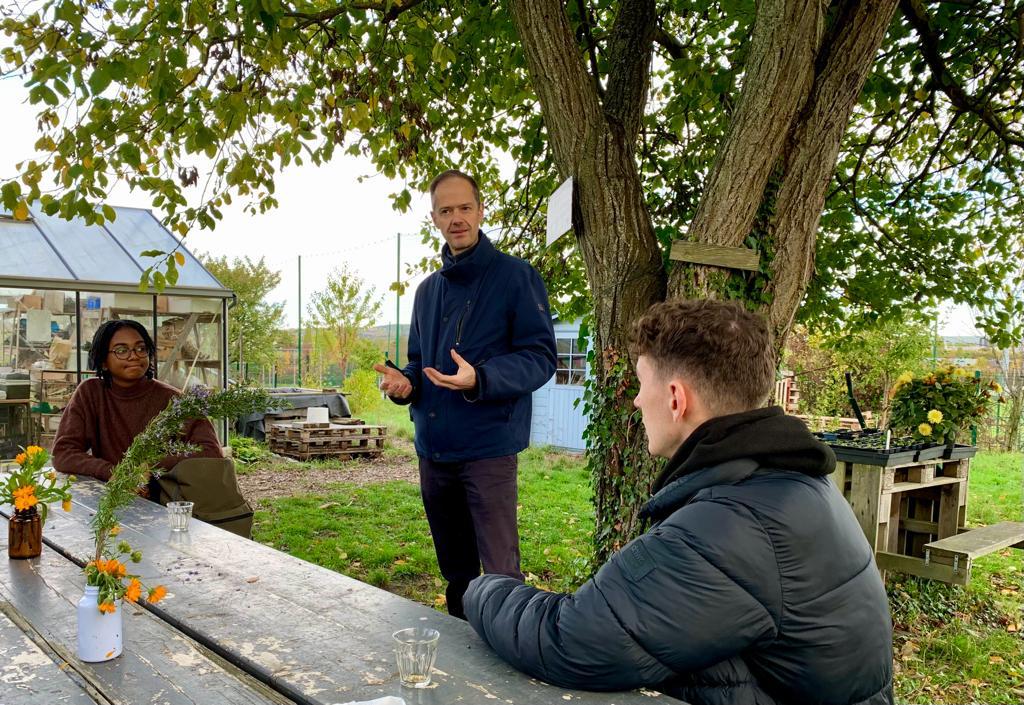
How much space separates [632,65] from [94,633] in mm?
3275

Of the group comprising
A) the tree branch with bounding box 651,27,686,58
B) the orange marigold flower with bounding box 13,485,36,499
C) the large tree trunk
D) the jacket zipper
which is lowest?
the orange marigold flower with bounding box 13,485,36,499

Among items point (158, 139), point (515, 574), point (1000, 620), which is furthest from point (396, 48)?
point (1000, 620)

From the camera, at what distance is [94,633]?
145 cm

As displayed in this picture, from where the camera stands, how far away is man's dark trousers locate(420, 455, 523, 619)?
266 centimetres

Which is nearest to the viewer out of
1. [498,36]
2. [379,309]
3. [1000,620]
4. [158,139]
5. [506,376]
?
[506,376]

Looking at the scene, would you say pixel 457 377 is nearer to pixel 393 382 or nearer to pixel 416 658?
pixel 393 382

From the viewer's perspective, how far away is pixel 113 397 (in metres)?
3.52

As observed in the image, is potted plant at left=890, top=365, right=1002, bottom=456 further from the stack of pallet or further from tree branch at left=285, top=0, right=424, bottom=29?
the stack of pallet

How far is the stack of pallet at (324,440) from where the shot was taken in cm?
969

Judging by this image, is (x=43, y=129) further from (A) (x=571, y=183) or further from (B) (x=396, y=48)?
(A) (x=571, y=183)

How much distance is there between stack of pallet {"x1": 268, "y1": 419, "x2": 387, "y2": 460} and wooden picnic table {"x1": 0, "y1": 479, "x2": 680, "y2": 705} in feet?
25.0

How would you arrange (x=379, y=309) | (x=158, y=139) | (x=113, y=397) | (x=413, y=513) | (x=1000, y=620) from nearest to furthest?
(x=113, y=397) → (x=158, y=139) → (x=1000, y=620) → (x=413, y=513) → (x=379, y=309)

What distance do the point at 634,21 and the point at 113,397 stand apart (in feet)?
10.1

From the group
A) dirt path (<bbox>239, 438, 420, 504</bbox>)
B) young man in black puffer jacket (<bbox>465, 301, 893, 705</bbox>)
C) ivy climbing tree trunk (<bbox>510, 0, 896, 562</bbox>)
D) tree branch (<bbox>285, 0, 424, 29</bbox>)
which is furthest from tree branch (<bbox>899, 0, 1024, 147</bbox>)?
dirt path (<bbox>239, 438, 420, 504</bbox>)
